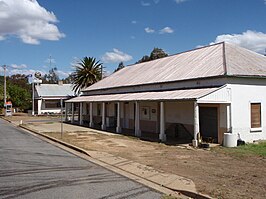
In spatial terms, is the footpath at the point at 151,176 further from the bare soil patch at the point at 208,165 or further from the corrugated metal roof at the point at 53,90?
the corrugated metal roof at the point at 53,90

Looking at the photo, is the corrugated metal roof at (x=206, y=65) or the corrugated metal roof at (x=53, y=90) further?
the corrugated metal roof at (x=53, y=90)

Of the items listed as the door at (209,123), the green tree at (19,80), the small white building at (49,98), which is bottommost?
the door at (209,123)

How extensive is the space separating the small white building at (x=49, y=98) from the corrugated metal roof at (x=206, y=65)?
1373 inches

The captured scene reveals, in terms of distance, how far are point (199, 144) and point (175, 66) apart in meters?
10.1

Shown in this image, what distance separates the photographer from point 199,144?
1736 centimetres

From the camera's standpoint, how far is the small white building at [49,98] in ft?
206

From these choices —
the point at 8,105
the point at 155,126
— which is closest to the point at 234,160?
the point at 155,126

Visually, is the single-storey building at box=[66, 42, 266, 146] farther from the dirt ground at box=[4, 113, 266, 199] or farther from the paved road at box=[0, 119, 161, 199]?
the paved road at box=[0, 119, 161, 199]

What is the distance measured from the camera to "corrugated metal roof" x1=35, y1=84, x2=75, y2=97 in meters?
63.6

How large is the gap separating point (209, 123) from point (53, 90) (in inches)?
1954

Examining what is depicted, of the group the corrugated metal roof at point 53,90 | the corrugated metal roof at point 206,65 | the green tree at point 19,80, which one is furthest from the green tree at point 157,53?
the green tree at point 19,80

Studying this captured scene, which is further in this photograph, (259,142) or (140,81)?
(140,81)

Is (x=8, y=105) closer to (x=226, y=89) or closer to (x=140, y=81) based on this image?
(x=140, y=81)

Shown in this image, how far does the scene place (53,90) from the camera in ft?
217
